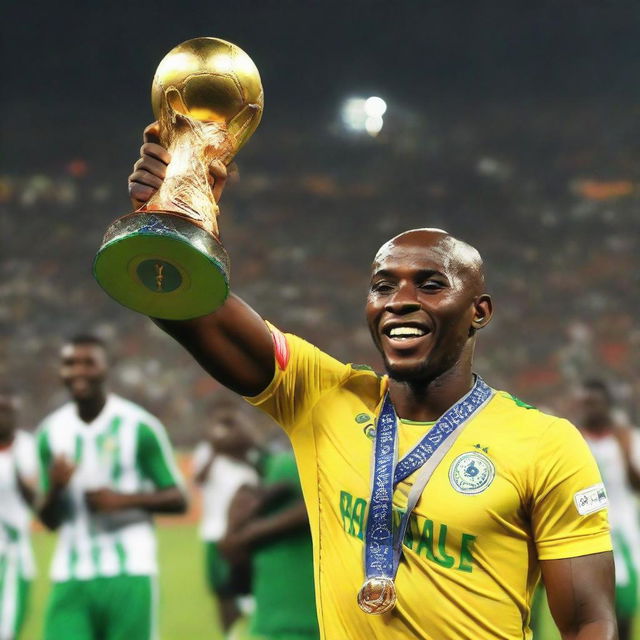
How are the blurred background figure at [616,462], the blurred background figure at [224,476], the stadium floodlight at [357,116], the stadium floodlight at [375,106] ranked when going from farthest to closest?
the stadium floodlight at [357,116] → the stadium floodlight at [375,106] → the blurred background figure at [224,476] → the blurred background figure at [616,462]

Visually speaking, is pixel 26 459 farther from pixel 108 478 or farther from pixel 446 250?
pixel 446 250

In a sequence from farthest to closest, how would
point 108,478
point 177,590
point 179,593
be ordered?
1. point 177,590
2. point 179,593
3. point 108,478

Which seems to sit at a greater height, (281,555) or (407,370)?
(281,555)

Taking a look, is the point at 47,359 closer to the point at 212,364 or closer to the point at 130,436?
the point at 130,436

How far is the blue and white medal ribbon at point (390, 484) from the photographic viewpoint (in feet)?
6.46

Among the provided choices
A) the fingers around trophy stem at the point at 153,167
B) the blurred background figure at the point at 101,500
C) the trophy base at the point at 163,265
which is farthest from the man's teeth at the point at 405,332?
the blurred background figure at the point at 101,500

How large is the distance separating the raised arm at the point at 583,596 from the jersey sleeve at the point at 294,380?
0.58m

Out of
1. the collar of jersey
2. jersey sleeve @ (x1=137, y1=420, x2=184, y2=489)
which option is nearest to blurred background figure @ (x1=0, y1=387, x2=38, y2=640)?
jersey sleeve @ (x1=137, y1=420, x2=184, y2=489)

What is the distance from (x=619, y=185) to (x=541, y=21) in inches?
120

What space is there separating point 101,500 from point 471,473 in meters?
3.27

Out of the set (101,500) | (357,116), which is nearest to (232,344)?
(101,500)

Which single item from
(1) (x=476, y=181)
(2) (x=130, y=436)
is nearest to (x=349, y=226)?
(1) (x=476, y=181)

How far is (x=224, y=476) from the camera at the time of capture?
706 centimetres

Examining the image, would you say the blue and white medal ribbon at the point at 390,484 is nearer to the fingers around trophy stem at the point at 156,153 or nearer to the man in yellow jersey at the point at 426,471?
the man in yellow jersey at the point at 426,471
